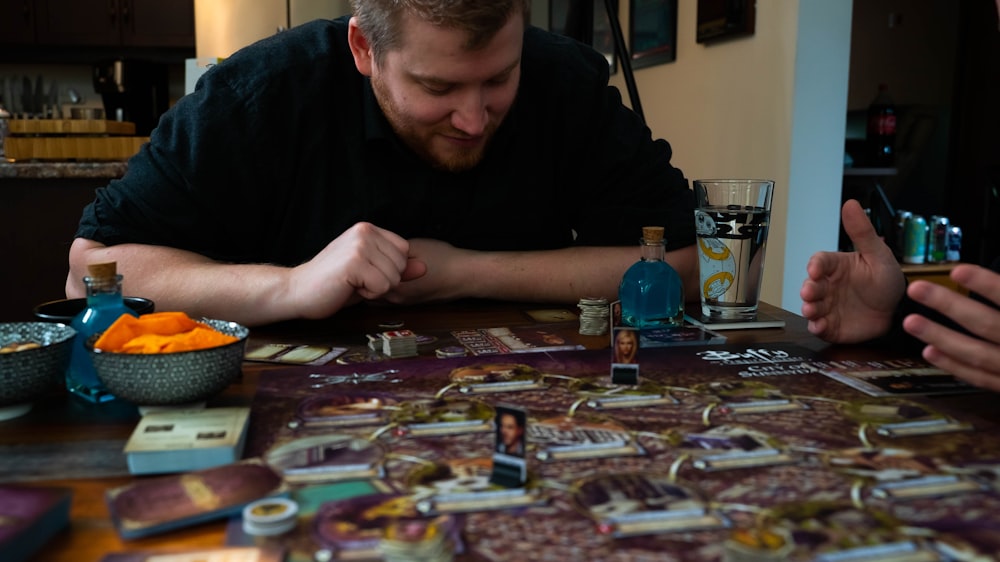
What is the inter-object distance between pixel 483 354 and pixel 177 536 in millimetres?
486

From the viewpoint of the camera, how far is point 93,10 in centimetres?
475

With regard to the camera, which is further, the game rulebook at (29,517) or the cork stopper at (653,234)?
the cork stopper at (653,234)

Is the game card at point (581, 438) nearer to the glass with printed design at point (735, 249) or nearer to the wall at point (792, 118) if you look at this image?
the glass with printed design at point (735, 249)

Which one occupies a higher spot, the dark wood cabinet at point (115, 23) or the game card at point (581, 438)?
the dark wood cabinet at point (115, 23)

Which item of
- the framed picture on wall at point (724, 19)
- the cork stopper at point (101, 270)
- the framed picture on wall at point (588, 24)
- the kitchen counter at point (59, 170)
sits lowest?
the cork stopper at point (101, 270)

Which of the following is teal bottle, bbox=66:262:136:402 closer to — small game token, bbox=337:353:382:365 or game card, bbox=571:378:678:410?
small game token, bbox=337:353:382:365

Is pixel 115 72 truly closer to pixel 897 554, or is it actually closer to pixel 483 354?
pixel 483 354

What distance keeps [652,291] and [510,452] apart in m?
0.58

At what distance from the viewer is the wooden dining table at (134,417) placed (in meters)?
0.54

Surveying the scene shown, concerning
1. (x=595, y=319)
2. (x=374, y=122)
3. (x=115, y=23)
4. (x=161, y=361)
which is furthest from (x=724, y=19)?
(x=115, y=23)

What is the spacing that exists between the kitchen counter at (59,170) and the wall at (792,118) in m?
2.15

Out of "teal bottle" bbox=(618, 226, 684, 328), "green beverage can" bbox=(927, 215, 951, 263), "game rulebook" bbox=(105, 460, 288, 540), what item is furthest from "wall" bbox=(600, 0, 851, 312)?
"game rulebook" bbox=(105, 460, 288, 540)

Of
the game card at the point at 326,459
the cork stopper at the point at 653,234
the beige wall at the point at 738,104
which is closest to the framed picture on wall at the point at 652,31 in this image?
the beige wall at the point at 738,104

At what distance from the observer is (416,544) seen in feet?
1.63
